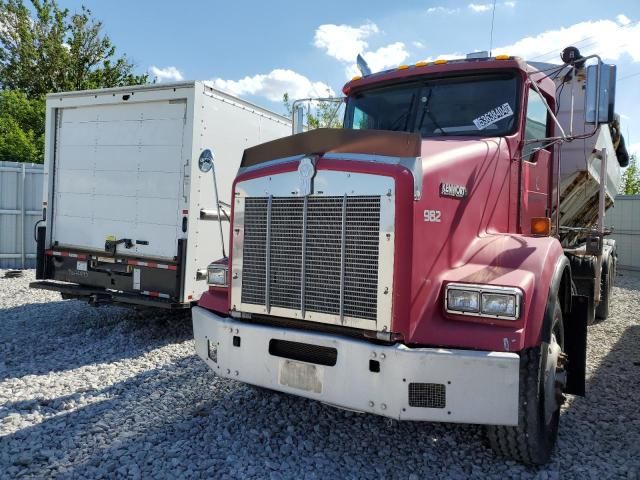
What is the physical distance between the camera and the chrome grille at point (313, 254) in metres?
3.10

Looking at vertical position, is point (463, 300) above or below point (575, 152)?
below

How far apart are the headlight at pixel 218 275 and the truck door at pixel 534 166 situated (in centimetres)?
242

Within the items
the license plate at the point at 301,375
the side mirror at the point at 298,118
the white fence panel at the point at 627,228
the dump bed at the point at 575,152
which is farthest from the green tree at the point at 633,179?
the license plate at the point at 301,375

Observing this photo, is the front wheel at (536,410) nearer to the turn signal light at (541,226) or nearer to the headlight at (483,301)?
the headlight at (483,301)

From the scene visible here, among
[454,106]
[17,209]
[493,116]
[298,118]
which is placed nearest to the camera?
[493,116]

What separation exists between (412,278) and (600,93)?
6.85 feet

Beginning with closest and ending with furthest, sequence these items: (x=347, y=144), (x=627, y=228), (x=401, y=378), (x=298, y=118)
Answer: (x=401, y=378) → (x=347, y=144) → (x=298, y=118) → (x=627, y=228)

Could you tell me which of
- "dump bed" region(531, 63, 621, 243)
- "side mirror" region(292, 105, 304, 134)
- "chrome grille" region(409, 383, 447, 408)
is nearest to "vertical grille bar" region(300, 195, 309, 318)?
"chrome grille" region(409, 383, 447, 408)

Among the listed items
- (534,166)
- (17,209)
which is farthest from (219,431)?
(17,209)

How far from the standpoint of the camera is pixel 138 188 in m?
6.66

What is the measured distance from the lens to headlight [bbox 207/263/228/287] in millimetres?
3980

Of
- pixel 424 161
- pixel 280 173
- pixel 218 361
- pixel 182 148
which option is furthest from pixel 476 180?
pixel 182 148

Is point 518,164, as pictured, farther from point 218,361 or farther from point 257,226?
point 218,361

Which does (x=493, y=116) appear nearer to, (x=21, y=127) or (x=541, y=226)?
(x=541, y=226)
